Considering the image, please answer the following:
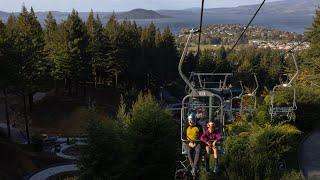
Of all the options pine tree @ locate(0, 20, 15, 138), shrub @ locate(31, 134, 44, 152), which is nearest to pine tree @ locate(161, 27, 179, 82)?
pine tree @ locate(0, 20, 15, 138)

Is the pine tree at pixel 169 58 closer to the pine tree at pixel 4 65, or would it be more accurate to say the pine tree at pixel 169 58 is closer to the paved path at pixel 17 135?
the paved path at pixel 17 135

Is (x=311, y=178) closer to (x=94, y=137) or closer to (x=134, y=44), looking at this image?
(x=94, y=137)

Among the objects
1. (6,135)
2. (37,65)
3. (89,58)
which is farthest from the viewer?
(89,58)

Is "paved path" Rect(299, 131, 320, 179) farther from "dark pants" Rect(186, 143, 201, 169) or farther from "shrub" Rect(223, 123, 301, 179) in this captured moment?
"dark pants" Rect(186, 143, 201, 169)

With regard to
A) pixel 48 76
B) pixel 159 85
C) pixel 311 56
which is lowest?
pixel 159 85

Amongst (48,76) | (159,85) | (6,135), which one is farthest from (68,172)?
(159,85)

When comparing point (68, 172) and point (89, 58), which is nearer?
point (68, 172)

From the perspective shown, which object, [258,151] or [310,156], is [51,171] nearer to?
[258,151]

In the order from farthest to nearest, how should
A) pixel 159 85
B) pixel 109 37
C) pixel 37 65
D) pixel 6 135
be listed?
1. pixel 159 85
2. pixel 109 37
3. pixel 37 65
4. pixel 6 135

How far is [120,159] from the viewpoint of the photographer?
2002cm

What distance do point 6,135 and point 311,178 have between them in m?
29.7

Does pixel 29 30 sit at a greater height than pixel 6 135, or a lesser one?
greater

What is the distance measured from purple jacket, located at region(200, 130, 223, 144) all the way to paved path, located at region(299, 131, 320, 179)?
387 inches

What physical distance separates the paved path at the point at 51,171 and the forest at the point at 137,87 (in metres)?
5.10
